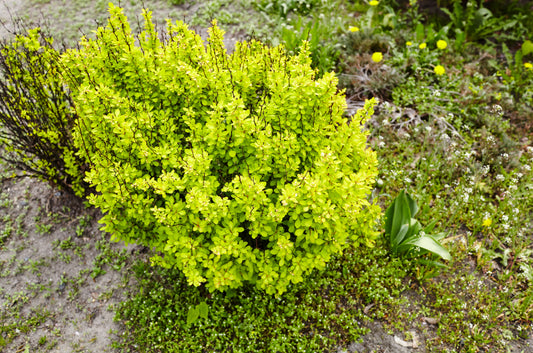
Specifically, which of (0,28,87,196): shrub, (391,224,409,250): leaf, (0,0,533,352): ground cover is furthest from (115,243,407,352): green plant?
(0,28,87,196): shrub

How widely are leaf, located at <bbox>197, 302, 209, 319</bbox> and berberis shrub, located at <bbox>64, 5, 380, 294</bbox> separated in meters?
0.52

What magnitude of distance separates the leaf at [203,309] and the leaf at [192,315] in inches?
0.8

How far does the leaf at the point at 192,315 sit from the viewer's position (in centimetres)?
299

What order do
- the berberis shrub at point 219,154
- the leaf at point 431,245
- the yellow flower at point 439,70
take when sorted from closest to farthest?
the berberis shrub at point 219,154 → the leaf at point 431,245 → the yellow flower at point 439,70

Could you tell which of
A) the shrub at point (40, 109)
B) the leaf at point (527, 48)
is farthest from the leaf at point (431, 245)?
the leaf at point (527, 48)

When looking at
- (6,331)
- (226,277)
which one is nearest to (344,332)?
(226,277)

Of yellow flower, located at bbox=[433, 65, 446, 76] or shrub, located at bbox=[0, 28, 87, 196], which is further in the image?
yellow flower, located at bbox=[433, 65, 446, 76]

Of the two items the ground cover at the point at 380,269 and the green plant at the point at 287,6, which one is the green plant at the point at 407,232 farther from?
the green plant at the point at 287,6

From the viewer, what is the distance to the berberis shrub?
2.35 meters

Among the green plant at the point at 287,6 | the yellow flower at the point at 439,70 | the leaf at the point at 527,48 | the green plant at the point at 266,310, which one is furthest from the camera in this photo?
the green plant at the point at 287,6

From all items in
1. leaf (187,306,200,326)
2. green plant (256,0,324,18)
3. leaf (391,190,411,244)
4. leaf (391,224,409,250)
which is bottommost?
leaf (187,306,200,326)

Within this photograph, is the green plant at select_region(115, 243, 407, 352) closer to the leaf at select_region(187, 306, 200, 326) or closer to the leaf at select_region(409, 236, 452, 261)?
the leaf at select_region(187, 306, 200, 326)

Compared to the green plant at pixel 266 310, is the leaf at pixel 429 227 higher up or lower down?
higher up

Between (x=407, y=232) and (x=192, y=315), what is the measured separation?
6.54 feet
